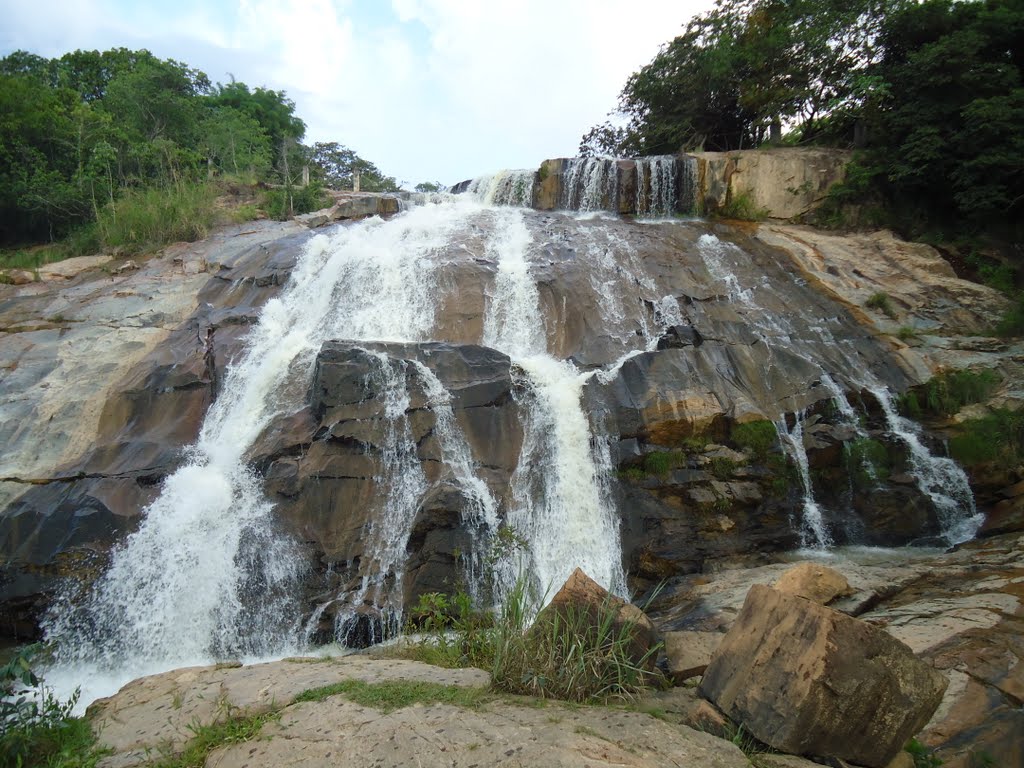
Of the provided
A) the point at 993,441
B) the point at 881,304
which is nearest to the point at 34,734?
the point at 993,441

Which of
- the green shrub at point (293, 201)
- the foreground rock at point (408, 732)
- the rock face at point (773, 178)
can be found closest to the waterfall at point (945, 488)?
the foreground rock at point (408, 732)

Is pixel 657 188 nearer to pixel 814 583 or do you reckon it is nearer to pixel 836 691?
pixel 814 583

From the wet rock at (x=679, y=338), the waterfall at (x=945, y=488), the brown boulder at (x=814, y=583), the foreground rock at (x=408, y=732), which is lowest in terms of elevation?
the foreground rock at (x=408, y=732)

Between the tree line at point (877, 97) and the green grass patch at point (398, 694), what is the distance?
14932 millimetres

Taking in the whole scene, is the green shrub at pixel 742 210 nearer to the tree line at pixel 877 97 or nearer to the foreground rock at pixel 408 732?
the tree line at pixel 877 97

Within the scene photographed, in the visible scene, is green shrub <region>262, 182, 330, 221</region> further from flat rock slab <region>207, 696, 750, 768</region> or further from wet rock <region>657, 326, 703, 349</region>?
flat rock slab <region>207, 696, 750, 768</region>

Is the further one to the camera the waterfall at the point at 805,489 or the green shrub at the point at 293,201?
the green shrub at the point at 293,201

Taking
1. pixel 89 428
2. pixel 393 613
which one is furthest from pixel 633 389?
pixel 89 428

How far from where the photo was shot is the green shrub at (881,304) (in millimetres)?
11664

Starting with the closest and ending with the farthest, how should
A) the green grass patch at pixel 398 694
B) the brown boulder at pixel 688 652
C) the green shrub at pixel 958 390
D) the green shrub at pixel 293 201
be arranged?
the green grass patch at pixel 398 694, the brown boulder at pixel 688 652, the green shrub at pixel 958 390, the green shrub at pixel 293 201

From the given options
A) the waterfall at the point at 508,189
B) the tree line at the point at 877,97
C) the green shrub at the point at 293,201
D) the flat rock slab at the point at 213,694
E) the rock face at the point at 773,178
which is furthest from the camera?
the waterfall at the point at 508,189

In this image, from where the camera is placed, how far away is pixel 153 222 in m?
14.8

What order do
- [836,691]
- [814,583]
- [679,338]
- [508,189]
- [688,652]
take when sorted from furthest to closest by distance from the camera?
[508,189]
[679,338]
[814,583]
[688,652]
[836,691]

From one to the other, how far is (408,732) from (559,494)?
5.34 metres
